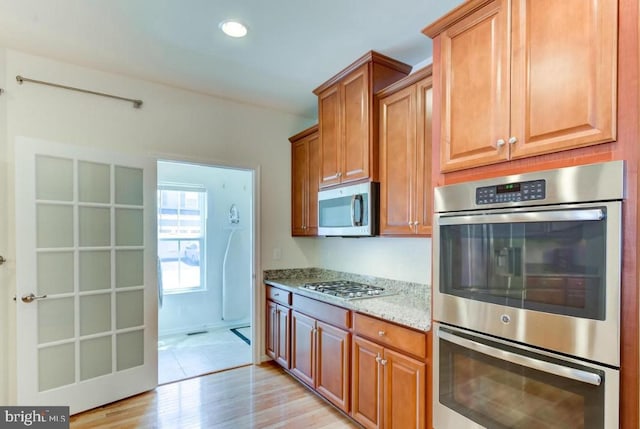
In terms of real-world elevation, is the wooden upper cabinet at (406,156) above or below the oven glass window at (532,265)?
above

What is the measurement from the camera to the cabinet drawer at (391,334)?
1818 mm

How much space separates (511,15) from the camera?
4.54ft

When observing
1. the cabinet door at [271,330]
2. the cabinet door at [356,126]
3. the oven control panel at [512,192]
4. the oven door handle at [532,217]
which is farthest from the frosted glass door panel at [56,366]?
the oven control panel at [512,192]

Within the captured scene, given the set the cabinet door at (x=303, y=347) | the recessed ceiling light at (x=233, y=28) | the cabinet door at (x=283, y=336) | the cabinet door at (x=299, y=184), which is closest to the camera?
the recessed ceiling light at (x=233, y=28)

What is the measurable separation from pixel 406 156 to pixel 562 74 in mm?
1060

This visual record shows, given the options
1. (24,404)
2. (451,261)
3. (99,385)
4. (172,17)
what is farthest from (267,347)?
(172,17)

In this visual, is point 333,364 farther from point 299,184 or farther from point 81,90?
point 81,90

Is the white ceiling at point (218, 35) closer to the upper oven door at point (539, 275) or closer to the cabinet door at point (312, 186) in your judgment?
the cabinet door at point (312, 186)

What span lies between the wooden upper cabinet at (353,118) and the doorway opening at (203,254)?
187cm

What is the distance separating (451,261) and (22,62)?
3272 mm

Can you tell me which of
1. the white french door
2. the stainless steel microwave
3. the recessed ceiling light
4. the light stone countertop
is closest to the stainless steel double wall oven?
the light stone countertop

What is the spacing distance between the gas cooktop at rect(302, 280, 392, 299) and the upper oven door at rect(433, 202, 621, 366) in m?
0.94

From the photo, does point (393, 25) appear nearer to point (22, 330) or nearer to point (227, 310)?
point (22, 330)

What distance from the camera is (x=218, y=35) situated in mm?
2205
